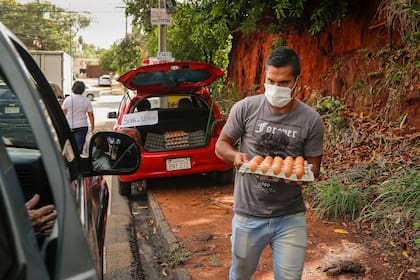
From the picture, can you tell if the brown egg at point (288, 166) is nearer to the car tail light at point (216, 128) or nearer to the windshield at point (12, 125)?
the windshield at point (12, 125)

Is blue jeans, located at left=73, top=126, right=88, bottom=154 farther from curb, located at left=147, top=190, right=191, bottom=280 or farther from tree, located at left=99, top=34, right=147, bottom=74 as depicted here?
tree, located at left=99, top=34, right=147, bottom=74

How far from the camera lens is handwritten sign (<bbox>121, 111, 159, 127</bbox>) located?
22.1 ft

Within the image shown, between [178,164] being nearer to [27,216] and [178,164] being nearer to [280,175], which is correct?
[280,175]

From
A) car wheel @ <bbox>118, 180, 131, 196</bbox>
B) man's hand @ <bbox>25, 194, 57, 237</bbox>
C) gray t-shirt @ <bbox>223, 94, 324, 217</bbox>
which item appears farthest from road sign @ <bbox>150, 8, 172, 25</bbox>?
man's hand @ <bbox>25, 194, 57, 237</bbox>

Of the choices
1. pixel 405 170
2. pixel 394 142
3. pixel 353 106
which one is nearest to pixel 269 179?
pixel 405 170

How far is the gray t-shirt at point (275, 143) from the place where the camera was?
8.89ft

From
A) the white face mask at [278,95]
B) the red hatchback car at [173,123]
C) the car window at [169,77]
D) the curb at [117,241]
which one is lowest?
the curb at [117,241]

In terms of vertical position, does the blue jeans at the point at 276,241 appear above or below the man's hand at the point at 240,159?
below

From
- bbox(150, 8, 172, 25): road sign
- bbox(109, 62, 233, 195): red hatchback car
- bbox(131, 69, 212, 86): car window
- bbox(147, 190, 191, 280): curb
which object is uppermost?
bbox(150, 8, 172, 25): road sign

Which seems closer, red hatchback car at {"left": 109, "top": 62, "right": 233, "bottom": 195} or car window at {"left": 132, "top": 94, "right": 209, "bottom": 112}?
red hatchback car at {"left": 109, "top": 62, "right": 233, "bottom": 195}

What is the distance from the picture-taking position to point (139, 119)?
6793 millimetres

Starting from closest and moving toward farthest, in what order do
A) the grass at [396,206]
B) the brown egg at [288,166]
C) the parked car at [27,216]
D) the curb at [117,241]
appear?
the parked car at [27,216] → the brown egg at [288,166] → the grass at [396,206] → the curb at [117,241]

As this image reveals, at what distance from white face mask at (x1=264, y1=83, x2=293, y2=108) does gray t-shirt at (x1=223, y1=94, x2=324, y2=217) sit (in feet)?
0.21

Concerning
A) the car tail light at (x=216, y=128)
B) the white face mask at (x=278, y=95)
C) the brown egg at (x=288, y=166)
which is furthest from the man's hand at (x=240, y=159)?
the car tail light at (x=216, y=128)
